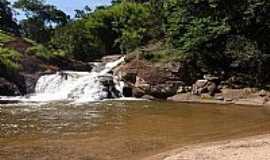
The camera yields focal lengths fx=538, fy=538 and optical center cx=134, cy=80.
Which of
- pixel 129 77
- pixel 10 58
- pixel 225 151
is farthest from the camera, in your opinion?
pixel 10 58

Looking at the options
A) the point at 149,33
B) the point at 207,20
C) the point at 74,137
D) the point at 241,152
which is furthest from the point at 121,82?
the point at 241,152

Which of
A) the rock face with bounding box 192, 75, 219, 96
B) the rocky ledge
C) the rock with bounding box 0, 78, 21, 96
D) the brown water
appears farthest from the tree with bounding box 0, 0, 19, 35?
the brown water

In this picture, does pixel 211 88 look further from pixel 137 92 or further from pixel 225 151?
pixel 225 151

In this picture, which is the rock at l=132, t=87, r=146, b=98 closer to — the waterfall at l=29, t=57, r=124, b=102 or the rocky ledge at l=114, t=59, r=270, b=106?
the rocky ledge at l=114, t=59, r=270, b=106

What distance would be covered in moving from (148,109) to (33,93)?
14763 mm

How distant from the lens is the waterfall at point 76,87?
1633 inches

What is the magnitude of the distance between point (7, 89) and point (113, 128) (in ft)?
67.3

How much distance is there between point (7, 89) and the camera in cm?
4216

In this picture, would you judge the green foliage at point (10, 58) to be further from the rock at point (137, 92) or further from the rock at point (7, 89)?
the rock at point (137, 92)

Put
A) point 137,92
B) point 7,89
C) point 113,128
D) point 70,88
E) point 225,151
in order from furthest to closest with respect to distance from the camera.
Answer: point 70,88, point 137,92, point 7,89, point 113,128, point 225,151

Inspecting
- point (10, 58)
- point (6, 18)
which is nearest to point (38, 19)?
point (6, 18)

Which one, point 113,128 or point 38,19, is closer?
point 113,128

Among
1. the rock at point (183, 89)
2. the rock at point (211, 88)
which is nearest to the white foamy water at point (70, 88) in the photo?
the rock at point (183, 89)

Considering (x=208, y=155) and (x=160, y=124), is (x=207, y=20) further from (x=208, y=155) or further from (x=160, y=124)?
(x=208, y=155)
